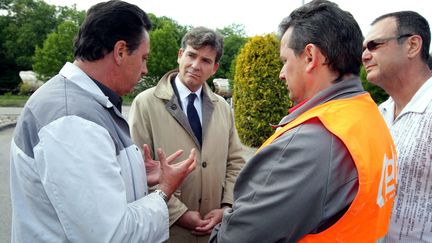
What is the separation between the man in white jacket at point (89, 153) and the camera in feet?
4.42

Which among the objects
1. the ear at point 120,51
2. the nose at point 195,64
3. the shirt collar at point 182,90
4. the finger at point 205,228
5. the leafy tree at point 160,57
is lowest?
the leafy tree at point 160,57

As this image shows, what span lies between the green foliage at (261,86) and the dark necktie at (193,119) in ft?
20.4

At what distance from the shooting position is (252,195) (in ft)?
4.66

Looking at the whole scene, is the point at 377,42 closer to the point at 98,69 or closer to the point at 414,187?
the point at 414,187

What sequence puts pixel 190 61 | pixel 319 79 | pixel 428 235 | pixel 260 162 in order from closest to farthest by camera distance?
pixel 260 162, pixel 319 79, pixel 428 235, pixel 190 61

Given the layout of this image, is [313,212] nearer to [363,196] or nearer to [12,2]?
[363,196]

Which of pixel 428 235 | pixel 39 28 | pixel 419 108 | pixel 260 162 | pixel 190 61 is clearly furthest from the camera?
pixel 39 28

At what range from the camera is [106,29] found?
162 cm

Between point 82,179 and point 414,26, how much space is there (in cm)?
226

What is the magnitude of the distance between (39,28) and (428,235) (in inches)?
1364

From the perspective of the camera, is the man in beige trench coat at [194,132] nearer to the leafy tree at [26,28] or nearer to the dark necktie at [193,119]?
the dark necktie at [193,119]

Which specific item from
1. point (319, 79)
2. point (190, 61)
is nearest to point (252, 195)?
point (319, 79)

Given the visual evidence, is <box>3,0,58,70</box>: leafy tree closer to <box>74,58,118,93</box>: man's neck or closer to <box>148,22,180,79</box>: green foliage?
<box>148,22,180,79</box>: green foliage

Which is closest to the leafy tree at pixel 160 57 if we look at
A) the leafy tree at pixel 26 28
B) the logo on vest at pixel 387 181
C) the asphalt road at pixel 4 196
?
the leafy tree at pixel 26 28
